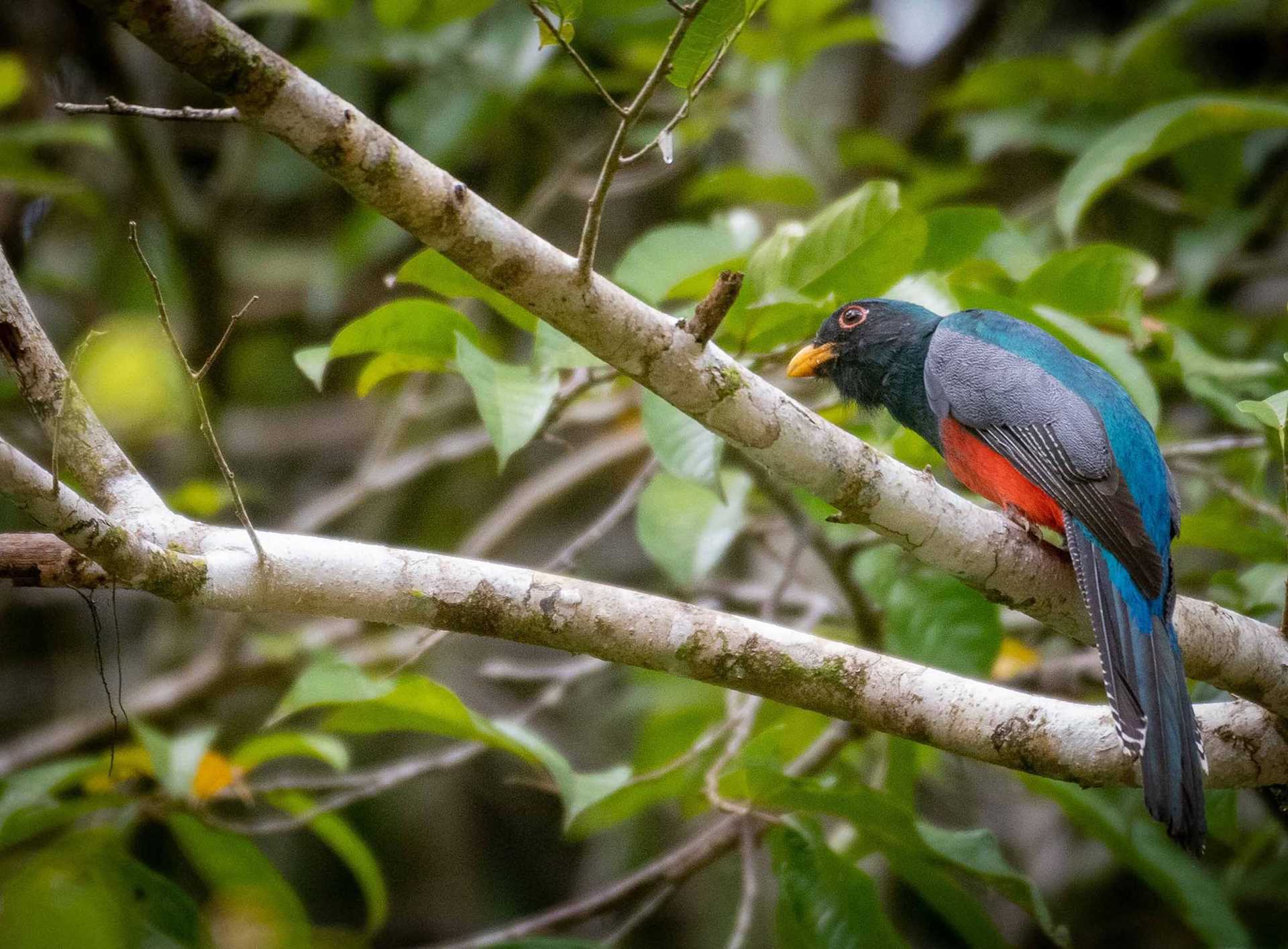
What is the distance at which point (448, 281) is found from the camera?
2955mm

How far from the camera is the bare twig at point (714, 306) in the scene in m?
1.94

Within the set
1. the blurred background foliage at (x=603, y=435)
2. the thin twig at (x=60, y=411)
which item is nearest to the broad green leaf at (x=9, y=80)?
the blurred background foliage at (x=603, y=435)

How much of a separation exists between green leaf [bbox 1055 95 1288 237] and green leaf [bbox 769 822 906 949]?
85.6 inches

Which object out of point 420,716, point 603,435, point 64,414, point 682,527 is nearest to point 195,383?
point 64,414

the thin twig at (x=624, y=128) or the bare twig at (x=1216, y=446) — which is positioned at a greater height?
the bare twig at (x=1216, y=446)

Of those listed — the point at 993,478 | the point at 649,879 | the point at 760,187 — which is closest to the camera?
the point at 993,478

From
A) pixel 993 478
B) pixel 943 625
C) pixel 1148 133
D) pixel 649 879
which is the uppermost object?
pixel 1148 133

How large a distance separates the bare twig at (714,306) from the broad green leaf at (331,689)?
1.32 m

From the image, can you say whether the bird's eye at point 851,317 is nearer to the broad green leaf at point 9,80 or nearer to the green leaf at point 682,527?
the green leaf at point 682,527

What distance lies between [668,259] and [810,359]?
2.04 ft

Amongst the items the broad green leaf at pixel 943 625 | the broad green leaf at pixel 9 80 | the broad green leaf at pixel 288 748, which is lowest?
the broad green leaf at pixel 288 748

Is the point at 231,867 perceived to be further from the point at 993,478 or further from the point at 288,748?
the point at 993,478

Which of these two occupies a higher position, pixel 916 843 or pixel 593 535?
pixel 593 535

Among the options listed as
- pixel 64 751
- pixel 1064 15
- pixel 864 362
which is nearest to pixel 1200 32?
pixel 1064 15
